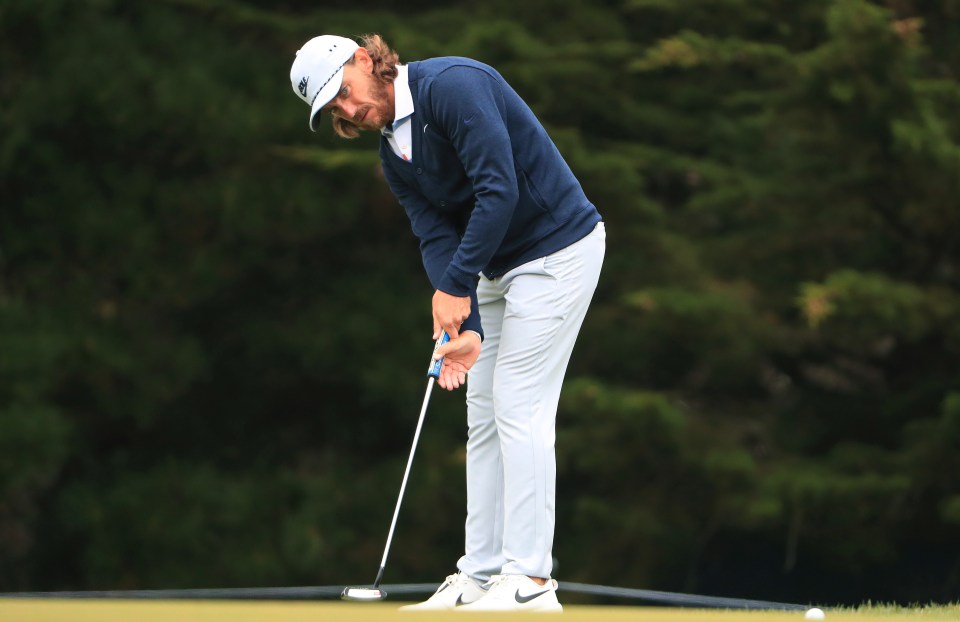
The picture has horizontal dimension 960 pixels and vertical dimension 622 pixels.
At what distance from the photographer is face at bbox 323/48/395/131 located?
301cm

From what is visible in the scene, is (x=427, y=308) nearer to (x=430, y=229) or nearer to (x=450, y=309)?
(x=430, y=229)

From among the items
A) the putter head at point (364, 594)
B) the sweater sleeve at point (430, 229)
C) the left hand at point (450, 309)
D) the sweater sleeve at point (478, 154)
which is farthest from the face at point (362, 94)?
the putter head at point (364, 594)

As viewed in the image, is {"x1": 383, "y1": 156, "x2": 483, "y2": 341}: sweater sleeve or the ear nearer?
the ear

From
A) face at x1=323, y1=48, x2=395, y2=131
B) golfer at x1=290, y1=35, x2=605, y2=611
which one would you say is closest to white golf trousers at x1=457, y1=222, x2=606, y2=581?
golfer at x1=290, y1=35, x2=605, y2=611

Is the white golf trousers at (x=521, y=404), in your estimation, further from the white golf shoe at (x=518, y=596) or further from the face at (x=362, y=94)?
the face at (x=362, y=94)

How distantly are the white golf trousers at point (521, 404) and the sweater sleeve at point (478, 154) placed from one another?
17 cm

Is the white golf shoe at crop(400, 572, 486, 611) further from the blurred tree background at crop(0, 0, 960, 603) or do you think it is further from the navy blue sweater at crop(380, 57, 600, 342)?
the blurred tree background at crop(0, 0, 960, 603)

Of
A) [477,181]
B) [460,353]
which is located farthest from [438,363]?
[477,181]

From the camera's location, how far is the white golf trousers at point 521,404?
9.90 ft

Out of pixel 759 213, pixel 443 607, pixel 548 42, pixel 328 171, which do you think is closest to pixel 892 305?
pixel 759 213

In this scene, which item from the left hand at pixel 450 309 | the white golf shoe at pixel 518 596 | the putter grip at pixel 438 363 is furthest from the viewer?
the putter grip at pixel 438 363

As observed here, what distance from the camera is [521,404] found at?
305cm

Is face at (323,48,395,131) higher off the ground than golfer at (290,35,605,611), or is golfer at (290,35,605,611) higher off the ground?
face at (323,48,395,131)

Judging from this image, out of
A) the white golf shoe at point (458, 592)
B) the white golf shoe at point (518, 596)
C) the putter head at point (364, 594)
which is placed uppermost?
the white golf shoe at point (518, 596)
